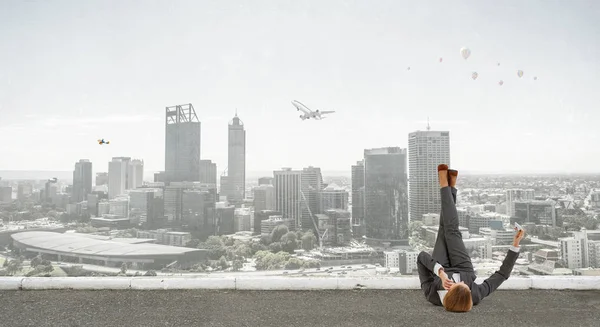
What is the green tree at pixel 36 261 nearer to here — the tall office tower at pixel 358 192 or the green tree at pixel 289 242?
the green tree at pixel 289 242

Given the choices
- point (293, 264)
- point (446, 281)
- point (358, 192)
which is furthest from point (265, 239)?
point (446, 281)

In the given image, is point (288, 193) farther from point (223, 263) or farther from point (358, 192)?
point (223, 263)

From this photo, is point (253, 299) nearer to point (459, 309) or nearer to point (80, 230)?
point (459, 309)

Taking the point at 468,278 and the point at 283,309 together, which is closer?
the point at 468,278

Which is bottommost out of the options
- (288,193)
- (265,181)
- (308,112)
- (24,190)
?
(288,193)

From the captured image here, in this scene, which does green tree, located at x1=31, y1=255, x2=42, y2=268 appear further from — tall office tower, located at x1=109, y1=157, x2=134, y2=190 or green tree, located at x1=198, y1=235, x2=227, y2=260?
green tree, located at x1=198, y1=235, x2=227, y2=260

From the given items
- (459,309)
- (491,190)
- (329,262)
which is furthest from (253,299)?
(491,190)

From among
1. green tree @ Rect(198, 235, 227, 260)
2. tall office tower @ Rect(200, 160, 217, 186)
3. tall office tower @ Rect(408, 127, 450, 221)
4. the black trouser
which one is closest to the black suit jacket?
the black trouser

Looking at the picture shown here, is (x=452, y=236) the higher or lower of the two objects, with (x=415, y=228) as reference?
higher
